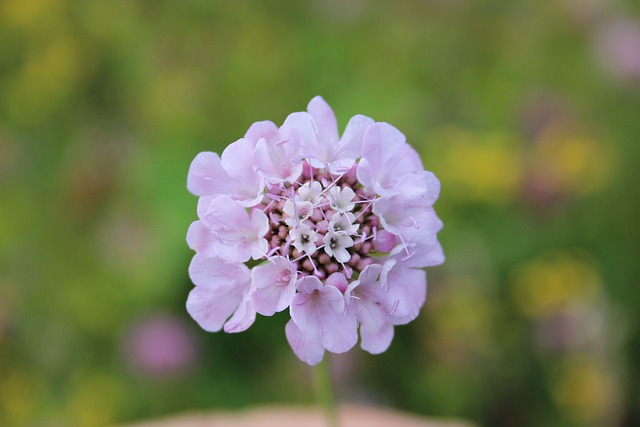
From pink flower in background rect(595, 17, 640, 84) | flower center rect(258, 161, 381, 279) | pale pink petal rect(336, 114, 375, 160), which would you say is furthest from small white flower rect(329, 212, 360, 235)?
pink flower in background rect(595, 17, 640, 84)

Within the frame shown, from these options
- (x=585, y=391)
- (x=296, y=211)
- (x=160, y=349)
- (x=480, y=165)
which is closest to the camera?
(x=296, y=211)

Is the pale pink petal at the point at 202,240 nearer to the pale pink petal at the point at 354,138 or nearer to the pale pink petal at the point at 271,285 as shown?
the pale pink petal at the point at 271,285

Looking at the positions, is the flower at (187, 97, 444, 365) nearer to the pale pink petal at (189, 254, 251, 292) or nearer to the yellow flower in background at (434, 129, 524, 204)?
the pale pink petal at (189, 254, 251, 292)

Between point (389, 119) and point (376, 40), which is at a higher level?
point (376, 40)

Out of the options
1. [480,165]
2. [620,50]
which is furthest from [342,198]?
[620,50]

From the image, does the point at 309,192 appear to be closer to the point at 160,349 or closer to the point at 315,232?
the point at 315,232

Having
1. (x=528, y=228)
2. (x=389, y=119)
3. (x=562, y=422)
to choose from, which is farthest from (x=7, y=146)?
(x=562, y=422)

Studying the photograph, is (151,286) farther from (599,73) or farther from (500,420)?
(599,73)
